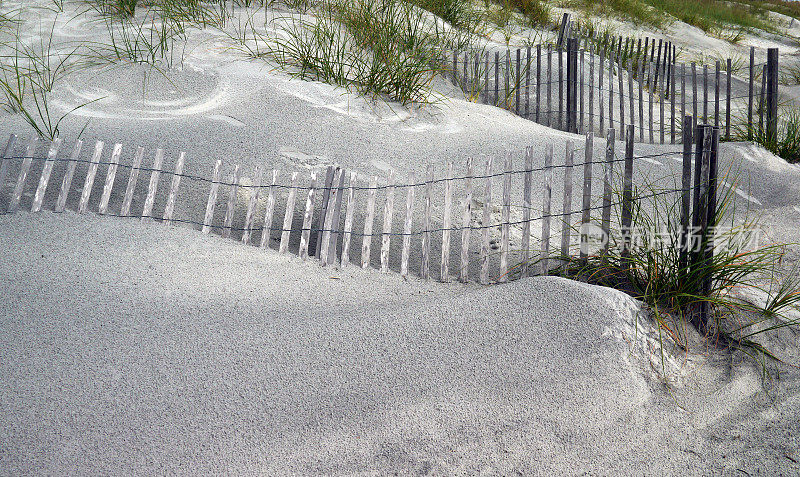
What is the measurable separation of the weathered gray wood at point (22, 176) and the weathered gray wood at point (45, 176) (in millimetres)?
76

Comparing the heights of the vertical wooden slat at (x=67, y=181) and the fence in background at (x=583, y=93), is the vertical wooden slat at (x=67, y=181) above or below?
below

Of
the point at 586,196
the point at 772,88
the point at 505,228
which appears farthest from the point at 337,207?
the point at 772,88

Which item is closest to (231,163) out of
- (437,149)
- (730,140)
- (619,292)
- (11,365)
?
(437,149)

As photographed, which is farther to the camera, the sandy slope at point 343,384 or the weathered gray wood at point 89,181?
the weathered gray wood at point 89,181

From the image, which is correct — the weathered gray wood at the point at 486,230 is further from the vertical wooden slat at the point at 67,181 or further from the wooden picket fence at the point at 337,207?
the vertical wooden slat at the point at 67,181

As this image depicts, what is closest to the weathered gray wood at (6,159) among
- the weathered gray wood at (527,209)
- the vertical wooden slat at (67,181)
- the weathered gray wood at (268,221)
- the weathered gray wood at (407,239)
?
the vertical wooden slat at (67,181)

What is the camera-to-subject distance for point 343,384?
2074mm

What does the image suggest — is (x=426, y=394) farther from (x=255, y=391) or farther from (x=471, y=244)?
(x=471, y=244)

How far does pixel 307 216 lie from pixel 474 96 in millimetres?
3076

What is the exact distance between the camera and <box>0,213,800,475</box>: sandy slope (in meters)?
1.84

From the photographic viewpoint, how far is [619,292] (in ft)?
7.95

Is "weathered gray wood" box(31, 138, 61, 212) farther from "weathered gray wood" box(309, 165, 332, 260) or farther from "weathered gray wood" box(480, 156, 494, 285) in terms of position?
"weathered gray wood" box(480, 156, 494, 285)

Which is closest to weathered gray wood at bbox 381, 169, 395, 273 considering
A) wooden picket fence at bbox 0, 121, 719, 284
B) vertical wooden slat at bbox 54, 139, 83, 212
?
wooden picket fence at bbox 0, 121, 719, 284

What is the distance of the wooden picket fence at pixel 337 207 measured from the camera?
2.86 meters
